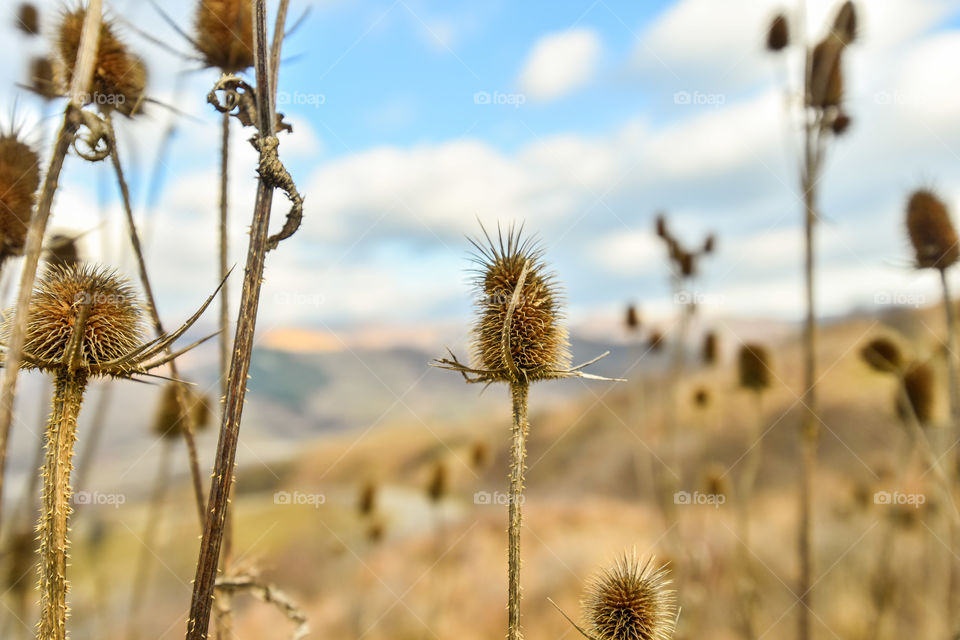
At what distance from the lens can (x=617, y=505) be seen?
88.1ft

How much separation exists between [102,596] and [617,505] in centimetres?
2359

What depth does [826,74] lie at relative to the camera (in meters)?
5.60

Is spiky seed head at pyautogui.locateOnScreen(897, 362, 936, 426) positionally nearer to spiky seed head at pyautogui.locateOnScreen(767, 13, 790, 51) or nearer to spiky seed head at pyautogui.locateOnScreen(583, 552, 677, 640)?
spiky seed head at pyautogui.locateOnScreen(767, 13, 790, 51)

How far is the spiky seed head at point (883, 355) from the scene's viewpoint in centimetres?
609

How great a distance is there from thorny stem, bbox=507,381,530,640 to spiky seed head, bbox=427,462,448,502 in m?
6.82

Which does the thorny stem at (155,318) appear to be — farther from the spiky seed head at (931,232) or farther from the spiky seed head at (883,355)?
the spiky seed head at (883,355)

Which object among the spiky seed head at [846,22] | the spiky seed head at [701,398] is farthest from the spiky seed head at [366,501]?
the spiky seed head at [846,22]

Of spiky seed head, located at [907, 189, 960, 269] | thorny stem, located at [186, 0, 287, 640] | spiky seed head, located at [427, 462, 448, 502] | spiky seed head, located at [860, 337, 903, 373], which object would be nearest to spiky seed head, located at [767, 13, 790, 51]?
spiky seed head, located at [907, 189, 960, 269]

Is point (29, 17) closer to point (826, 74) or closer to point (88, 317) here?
point (88, 317)

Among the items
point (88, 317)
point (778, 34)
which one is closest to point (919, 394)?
point (778, 34)

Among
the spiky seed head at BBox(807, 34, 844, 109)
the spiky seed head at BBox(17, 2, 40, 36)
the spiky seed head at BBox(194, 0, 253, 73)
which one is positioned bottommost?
the spiky seed head at BBox(194, 0, 253, 73)

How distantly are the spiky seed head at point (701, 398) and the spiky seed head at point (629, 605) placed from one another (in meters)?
6.47

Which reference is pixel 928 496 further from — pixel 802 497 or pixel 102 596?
pixel 102 596

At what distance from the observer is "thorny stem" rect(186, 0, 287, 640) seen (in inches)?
61.6
